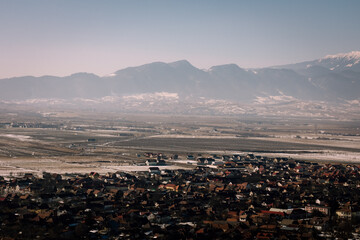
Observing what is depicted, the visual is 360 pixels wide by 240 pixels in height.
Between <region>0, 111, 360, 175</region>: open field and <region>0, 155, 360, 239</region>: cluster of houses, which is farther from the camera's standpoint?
<region>0, 111, 360, 175</region>: open field

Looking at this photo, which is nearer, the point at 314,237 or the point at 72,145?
the point at 314,237

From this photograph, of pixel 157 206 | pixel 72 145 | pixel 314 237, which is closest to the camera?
pixel 314 237

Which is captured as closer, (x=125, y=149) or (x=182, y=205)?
(x=182, y=205)

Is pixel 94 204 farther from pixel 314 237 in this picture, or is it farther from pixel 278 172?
pixel 278 172

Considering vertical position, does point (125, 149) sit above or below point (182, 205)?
above

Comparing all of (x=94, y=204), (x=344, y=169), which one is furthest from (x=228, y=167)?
(x=94, y=204)

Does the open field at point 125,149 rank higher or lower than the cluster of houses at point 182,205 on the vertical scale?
higher

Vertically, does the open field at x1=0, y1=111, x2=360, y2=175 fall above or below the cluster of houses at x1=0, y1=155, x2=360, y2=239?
above

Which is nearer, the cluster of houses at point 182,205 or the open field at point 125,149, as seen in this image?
the cluster of houses at point 182,205
